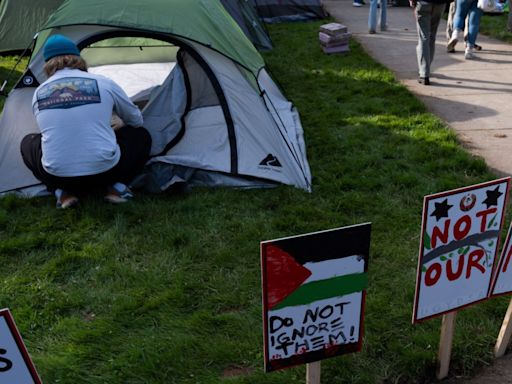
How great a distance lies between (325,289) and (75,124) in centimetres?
280

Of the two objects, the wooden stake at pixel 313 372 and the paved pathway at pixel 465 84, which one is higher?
the paved pathway at pixel 465 84

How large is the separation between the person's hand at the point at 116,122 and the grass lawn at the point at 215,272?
65 cm

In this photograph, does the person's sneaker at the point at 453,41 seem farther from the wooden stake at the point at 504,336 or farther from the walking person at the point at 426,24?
the wooden stake at the point at 504,336

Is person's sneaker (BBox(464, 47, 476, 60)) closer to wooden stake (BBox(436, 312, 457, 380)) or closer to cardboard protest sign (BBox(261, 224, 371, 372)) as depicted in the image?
wooden stake (BBox(436, 312, 457, 380))

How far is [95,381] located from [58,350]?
34cm

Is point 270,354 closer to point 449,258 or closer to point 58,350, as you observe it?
point 449,258

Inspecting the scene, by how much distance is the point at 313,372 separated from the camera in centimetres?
245

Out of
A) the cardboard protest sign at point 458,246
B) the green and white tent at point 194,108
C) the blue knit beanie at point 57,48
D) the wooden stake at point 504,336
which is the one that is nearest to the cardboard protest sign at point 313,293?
the cardboard protest sign at point 458,246

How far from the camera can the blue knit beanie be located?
14.9 feet

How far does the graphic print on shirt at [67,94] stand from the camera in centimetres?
442

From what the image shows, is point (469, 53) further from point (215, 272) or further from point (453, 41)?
point (215, 272)

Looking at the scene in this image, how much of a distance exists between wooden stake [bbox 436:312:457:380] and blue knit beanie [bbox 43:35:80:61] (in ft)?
11.2

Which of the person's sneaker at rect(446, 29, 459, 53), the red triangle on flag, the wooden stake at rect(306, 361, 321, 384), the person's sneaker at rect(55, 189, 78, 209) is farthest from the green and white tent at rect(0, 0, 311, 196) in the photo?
the person's sneaker at rect(446, 29, 459, 53)

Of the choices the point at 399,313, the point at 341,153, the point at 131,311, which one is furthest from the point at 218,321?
the point at 341,153
